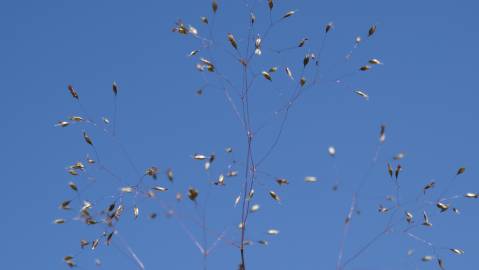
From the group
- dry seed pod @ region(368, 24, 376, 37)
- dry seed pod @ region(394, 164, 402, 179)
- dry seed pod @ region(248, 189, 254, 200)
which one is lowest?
dry seed pod @ region(394, 164, 402, 179)

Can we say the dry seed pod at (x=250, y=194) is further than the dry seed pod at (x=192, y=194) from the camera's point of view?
Yes

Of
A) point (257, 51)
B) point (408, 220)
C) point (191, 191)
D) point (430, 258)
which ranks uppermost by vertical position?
point (257, 51)

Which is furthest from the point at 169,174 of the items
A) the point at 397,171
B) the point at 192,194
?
the point at 397,171

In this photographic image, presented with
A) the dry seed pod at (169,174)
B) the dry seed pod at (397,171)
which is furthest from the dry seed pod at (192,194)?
the dry seed pod at (397,171)

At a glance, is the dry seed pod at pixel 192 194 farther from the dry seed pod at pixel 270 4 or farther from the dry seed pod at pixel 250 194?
the dry seed pod at pixel 270 4

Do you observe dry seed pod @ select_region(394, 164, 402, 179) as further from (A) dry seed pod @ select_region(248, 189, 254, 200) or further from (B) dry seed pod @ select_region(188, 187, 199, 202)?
(B) dry seed pod @ select_region(188, 187, 199, 202)

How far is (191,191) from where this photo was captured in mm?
2975

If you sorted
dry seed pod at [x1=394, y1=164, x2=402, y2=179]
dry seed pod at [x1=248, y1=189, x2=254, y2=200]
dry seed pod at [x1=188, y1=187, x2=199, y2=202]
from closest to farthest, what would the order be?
1. dry seed pod at [x1=188, y1=187, x2=199, y2=202]
2. dry seed pod at [x1=248, y1=189, x2=254, y2=200]
3. dry seed pod at [x1=394, y1=164, x2=402, y2=179]

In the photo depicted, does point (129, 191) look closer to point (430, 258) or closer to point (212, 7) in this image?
point (212, 7)

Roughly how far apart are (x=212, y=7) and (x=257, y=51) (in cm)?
37

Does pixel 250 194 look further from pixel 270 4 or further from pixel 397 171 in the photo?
pixel 270 4

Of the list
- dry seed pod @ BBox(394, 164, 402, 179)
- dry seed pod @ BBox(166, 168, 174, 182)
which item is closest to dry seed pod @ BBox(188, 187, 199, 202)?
dry seed pod @ BBox(166, 168, 174, 182)

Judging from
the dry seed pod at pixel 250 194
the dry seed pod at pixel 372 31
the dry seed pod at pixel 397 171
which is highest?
the dry seed pod at pixel 372 31

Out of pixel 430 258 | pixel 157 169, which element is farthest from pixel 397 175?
pixel 157 169
